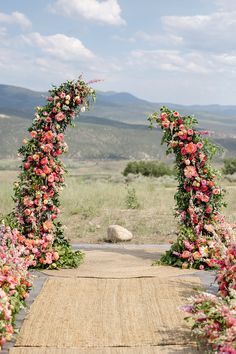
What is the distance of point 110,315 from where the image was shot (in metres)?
5.19

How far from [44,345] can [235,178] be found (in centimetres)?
1990

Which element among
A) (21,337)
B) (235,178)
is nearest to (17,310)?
(21,337)

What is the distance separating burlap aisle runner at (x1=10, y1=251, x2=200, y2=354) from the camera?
4.43 metres

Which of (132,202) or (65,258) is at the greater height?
(65,258)

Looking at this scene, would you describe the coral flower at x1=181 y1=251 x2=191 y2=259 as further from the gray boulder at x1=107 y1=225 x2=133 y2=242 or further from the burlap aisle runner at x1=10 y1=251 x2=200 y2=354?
the gray boulder at x1=107 y1=225 x2=133 y2=242

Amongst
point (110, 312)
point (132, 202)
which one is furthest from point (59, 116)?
point (132, 202)

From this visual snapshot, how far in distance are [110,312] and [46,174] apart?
252cm

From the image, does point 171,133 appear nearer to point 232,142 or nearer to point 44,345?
point 44,345

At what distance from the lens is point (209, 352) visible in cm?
414

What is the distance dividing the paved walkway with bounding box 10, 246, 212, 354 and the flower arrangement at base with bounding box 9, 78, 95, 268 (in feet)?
1.30

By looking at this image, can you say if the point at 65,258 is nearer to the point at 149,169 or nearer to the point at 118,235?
the point at 118,235

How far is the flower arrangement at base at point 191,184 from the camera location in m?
7.30

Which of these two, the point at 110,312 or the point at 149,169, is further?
the point at 149,169

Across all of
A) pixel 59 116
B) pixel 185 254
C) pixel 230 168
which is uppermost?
pixel 59 116
